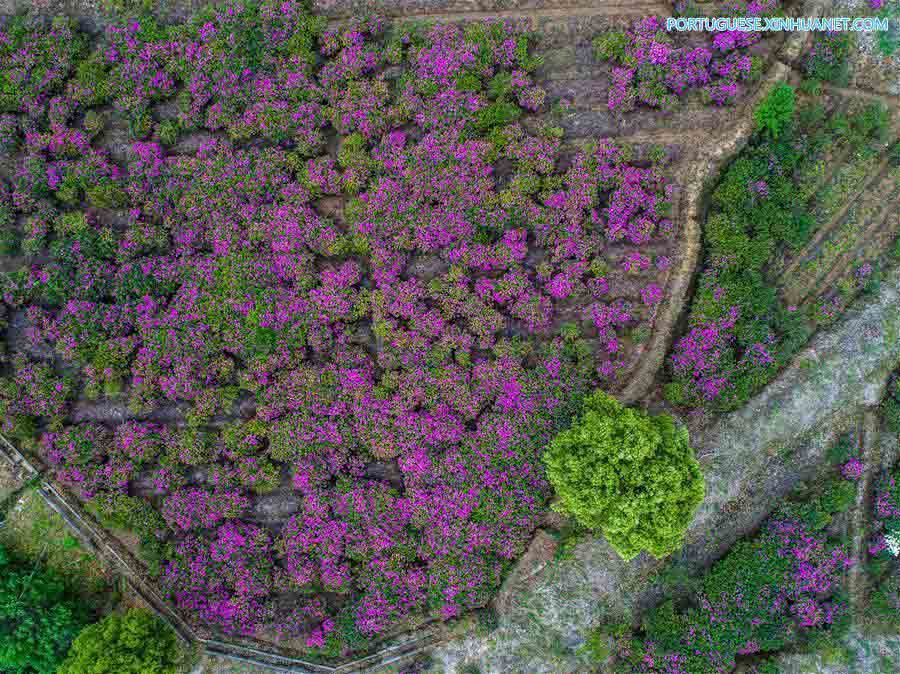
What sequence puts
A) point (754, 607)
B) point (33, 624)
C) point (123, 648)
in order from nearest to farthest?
1. point (123, 648)
2. point (33, 624)
3. point (754, 607)

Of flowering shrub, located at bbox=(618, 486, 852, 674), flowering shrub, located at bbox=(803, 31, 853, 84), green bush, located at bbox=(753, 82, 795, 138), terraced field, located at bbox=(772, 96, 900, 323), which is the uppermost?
flowering shrub, located at bbox=(803, 31, 853, 84)

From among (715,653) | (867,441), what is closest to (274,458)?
(715,653)

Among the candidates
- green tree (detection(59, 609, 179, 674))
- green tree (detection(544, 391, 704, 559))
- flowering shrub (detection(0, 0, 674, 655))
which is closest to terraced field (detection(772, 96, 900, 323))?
flowering shrub (detection(0, 0, 674, 655))

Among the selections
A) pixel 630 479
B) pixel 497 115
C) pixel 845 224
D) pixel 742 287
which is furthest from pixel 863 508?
pixel 497 115

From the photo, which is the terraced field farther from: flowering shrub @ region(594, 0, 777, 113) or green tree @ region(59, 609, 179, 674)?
green tree @ region(59, 609, 179, 674)

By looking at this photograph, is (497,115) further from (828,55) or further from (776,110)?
(828,55)
